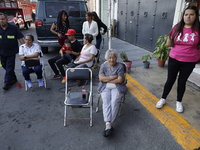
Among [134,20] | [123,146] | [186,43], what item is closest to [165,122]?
[123,146]

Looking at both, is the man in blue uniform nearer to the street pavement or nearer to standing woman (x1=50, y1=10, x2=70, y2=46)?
the street pavement

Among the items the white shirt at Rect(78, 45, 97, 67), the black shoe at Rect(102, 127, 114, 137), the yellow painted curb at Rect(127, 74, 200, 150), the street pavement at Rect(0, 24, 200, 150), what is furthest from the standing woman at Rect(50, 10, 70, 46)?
the black shoe at Rect(102, 127, 114, 137)

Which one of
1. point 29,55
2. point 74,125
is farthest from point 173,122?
point 29,55

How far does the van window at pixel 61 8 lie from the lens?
603 centimetres

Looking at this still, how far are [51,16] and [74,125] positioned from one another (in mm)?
4932

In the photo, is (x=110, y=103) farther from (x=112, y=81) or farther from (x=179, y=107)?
(x=179, y=107)

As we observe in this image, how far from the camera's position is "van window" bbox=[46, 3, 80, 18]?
237 inches

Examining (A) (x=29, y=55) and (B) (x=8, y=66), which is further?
(B) (x=8, y=66)

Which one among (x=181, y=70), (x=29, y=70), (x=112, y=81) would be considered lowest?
(x=29, y=70)

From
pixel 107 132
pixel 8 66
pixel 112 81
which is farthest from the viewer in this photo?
pixel 8 66

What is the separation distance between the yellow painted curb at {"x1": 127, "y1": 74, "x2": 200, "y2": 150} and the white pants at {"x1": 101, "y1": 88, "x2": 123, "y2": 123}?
32.9 inches

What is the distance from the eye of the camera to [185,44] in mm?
2449

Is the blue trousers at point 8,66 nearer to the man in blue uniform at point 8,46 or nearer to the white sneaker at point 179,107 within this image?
the man in blue uniform at point 8,46

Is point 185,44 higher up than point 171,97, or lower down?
higher up
